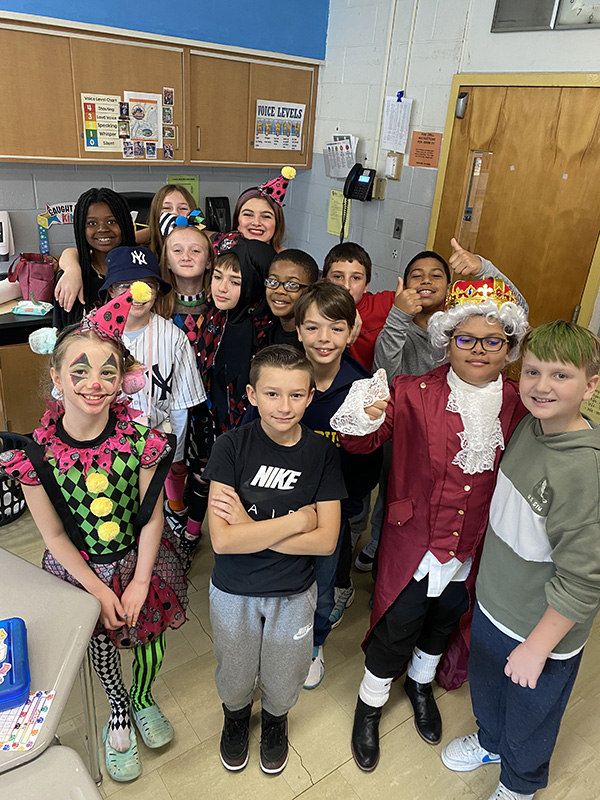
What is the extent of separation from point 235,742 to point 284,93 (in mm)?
3577

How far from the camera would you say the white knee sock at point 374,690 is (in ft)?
5.63

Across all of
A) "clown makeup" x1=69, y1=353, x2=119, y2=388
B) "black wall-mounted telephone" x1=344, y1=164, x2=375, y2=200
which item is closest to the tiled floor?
"clown makeup" x1=69, y1=353, x2=119, y2=388

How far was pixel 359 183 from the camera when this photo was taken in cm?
352

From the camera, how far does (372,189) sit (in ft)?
11.6

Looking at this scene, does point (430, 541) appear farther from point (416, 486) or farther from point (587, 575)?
point (587, 575)

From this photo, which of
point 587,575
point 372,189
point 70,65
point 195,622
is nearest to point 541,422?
point 587,575

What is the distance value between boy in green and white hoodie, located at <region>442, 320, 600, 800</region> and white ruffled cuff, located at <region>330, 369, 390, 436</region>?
312 millimetres

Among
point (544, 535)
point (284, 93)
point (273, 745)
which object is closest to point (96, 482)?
point (273, 745)

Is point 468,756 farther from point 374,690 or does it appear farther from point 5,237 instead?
point 5,237

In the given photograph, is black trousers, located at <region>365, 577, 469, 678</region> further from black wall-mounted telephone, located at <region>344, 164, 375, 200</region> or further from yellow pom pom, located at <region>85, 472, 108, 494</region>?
black wall-mounted telephone, located at <region>344, 164, 375, 200</region>

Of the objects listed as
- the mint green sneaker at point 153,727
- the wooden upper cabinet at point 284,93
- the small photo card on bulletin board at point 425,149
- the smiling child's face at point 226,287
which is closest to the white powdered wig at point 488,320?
the smiling child's face at point 226,287

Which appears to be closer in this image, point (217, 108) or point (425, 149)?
point (425, 149)

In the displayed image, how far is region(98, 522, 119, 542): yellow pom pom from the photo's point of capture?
1432 millimetres

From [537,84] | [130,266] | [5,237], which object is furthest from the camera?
[5,237]
